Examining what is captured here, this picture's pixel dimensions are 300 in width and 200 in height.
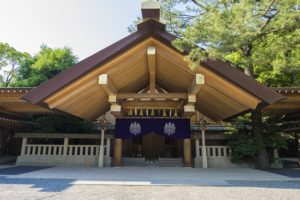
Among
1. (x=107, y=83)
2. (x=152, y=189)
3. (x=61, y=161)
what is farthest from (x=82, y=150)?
(x=152, y=189)

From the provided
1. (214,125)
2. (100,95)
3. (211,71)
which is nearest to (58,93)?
(100,95)

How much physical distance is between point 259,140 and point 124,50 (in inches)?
227

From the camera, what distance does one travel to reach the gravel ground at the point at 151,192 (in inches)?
140

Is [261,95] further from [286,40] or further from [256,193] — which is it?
[256,193]

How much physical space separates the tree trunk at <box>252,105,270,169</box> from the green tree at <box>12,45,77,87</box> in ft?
42.1

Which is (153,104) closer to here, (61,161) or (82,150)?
(82,150)

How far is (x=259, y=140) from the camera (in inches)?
306

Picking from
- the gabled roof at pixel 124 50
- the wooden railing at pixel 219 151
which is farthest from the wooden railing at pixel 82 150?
the wooden railing at pixel 219 151

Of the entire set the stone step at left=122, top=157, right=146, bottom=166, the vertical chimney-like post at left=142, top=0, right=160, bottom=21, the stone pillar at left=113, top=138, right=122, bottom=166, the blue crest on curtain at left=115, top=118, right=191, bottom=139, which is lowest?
the stone step at left=122, top=157, right=146, bottom=166

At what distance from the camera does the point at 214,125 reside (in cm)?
1191

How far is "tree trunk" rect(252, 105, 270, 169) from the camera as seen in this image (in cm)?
768

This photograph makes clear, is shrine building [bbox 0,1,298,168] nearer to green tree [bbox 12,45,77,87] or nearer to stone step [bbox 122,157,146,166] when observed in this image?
stone step [bbox 122,157,146,166]

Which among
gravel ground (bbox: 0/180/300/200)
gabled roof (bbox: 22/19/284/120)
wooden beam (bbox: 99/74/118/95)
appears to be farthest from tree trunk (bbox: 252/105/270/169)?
wooden beam (bbox: 99/74/118/95)

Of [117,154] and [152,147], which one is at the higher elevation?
[152,147]
